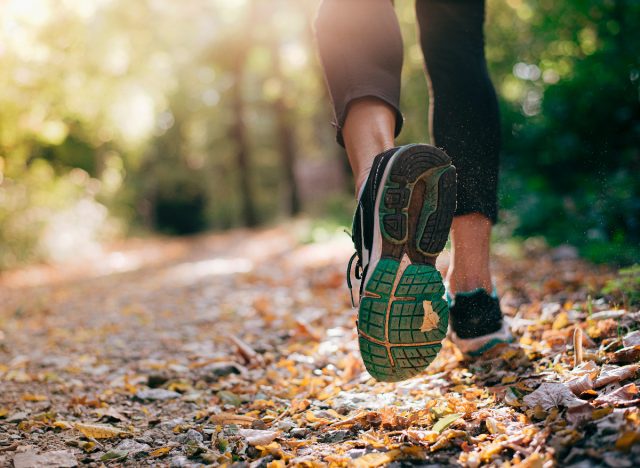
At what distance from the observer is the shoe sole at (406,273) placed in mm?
1268

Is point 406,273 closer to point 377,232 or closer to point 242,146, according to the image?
point 377,232

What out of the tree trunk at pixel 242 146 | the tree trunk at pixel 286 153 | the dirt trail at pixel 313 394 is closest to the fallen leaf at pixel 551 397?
the dirt trail at pixel 313 394

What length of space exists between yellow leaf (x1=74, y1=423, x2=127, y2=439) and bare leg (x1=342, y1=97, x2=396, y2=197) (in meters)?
0.82

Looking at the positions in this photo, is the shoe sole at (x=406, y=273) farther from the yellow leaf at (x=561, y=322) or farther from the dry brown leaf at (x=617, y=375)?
the yellow leaf at (x=561, y=322)

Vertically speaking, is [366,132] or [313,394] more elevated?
[366,132]

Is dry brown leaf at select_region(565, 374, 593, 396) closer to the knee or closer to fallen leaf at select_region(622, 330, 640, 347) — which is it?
fallen leaf at select_region(622, 330, 640, 347)

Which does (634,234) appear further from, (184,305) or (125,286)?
(125,286)

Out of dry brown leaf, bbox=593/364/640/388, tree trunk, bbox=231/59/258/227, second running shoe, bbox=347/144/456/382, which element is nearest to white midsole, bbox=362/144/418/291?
second running shoe, bbox=347/144/456/382

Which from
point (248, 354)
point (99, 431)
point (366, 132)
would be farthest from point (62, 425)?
point (366, 132)

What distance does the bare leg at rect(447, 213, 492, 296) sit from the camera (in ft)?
5.27

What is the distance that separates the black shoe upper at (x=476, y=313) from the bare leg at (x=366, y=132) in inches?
19.0

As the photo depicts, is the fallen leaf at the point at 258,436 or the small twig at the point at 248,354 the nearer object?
the fallen leaf at the point at 258,436

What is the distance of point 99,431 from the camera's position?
1.40 metres

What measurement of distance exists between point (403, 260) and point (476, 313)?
1.40 ft
